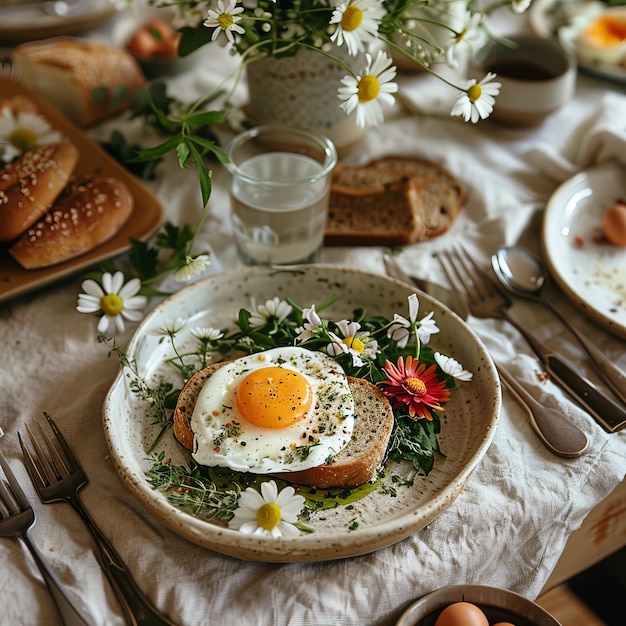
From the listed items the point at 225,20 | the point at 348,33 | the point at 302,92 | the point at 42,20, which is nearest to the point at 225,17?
the point at 225,20

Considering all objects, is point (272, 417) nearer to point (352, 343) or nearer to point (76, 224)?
point (352, 343)

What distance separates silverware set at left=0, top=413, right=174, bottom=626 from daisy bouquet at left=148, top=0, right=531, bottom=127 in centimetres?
83

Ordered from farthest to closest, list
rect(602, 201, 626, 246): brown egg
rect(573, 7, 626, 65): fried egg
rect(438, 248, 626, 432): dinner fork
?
rect(573, 7, 626, 65): fried egg → rect(602, 201, 626, 246): brown egg → rect(438, 248, 626, 432): dinner fork

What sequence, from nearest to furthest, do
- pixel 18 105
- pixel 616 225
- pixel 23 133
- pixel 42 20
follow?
Answer: 1. pixel 616 225
2. pixel 23 133
3. pixel 18 105
4. pixel 42 20

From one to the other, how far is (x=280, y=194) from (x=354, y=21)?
1.48 ft

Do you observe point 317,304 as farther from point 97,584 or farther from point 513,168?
point 513,168

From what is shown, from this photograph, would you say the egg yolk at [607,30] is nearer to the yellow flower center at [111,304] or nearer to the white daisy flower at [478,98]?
the white daisy flower at [478,98]

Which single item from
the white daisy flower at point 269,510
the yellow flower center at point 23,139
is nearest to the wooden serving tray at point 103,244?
the yellow flower center at point 23,139

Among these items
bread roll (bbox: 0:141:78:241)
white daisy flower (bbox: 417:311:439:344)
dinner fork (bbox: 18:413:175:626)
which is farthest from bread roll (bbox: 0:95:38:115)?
white daisy flower (bbox: 417:311:439:344)

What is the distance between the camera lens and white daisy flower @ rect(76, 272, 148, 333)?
4.91 ft

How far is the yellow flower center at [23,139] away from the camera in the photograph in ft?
6.07

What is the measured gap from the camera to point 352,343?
4.35 ft

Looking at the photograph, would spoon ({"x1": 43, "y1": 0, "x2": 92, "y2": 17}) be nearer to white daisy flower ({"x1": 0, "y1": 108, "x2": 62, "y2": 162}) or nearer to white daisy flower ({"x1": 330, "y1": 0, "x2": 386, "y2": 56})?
white daisy flower ({"x1": 0, "y1": 108, "x2": 62, "y2": 162})

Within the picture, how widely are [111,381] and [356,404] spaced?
0.53 metres
